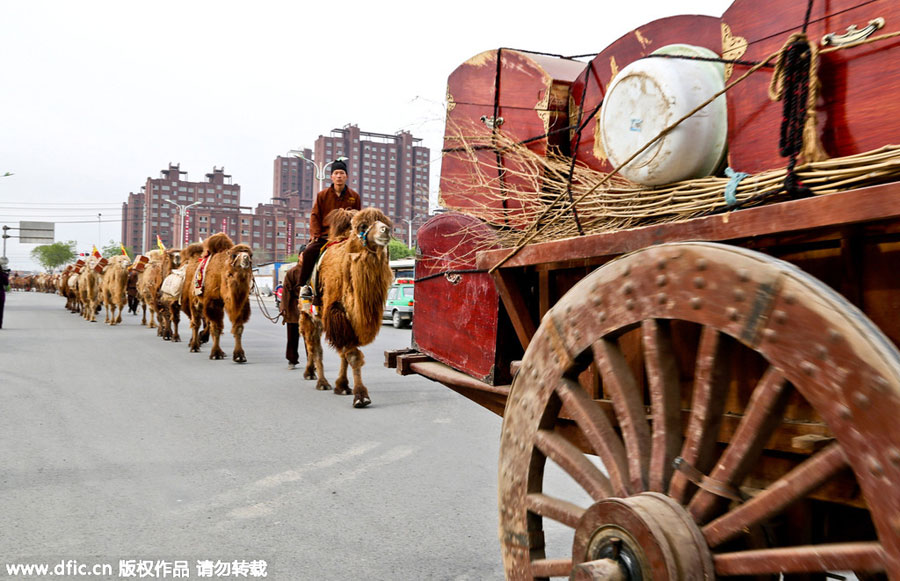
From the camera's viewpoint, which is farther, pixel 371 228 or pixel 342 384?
pixel 342 384

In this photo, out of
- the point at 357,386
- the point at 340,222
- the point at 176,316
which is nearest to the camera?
the point at 357,386

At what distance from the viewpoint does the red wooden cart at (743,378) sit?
1.11 m

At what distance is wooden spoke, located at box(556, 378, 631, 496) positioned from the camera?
5.24 feet

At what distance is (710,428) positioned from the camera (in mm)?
1388

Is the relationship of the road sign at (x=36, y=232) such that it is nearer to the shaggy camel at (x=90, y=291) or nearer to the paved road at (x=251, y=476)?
the shaggy camel at (x=90, y=291)

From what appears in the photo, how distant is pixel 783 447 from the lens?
1512 mm

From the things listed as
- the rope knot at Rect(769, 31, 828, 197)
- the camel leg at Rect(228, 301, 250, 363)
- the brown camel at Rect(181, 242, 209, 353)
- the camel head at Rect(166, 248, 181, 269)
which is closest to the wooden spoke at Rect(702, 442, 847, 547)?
the rope knot at Rect(769, 31, 828, 197)

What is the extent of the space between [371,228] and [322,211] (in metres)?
1.67

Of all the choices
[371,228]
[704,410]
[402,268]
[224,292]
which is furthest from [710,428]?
[402,268]

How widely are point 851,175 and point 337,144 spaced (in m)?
115

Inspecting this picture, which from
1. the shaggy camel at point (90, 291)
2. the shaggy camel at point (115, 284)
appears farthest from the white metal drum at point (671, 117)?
the shaggy camel at point (90, 291)

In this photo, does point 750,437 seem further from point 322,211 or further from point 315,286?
point 322,211

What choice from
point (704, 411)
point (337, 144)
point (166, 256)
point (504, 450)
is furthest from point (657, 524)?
point (337, 144)

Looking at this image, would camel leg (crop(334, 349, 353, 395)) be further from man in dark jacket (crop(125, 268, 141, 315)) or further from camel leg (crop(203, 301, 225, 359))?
man in dark jacket (crop(125, 268, 141, 315))
